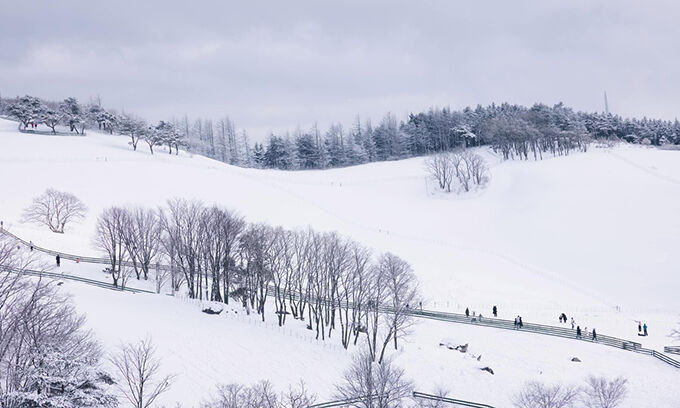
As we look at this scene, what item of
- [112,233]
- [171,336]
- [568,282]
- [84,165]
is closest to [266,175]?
[84,165]

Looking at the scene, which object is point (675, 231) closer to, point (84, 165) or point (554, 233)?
point (554, 233)

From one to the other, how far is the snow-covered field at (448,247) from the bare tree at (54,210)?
2019 millimetres

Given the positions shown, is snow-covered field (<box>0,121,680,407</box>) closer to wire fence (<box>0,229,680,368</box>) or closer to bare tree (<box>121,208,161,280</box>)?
wire fence (<box>0,229,680,368</box>)

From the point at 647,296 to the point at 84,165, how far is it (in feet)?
278

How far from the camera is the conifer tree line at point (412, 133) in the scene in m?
108

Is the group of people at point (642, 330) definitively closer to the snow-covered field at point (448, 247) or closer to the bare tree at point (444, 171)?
the snow-covered field at point (448, 247)

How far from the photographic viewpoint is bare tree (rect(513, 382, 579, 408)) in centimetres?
2573

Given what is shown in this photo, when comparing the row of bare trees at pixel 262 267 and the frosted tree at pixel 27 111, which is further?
the frosted tree at pixel 27 111

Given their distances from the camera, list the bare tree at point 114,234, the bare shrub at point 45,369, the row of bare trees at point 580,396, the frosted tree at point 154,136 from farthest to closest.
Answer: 1. the frosted tree at point 154,136
2. the bare tree at point 114,234
3. the row of bare trees at point 580,396
4. the bare shrub at point 45,369

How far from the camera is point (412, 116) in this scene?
501 ft

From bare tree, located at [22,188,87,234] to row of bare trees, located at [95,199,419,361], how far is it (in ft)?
47.1

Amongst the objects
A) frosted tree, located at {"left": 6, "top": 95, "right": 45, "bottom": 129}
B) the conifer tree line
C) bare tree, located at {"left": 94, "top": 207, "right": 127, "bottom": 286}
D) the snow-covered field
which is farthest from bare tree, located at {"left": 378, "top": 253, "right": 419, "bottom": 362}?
frosted tree, located at {"left": 6, "top": 95, "right": 45, "bottom": 129}

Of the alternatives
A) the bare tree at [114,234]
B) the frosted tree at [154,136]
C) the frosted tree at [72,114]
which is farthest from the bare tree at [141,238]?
the frosted tree at [72,114]

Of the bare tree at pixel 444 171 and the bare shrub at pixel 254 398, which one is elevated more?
the bare tree at pixel 444 171
